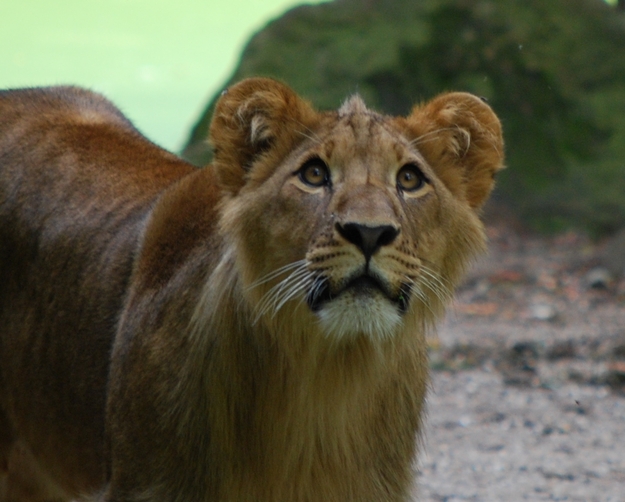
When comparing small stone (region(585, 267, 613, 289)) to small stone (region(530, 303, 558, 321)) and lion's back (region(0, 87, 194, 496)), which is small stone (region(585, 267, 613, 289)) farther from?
lion's back (region(0, 87, 194, 496))

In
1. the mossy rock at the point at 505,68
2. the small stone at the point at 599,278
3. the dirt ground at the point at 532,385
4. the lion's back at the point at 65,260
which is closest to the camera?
the lion's back at the point at 65,260

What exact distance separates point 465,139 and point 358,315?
938 mm

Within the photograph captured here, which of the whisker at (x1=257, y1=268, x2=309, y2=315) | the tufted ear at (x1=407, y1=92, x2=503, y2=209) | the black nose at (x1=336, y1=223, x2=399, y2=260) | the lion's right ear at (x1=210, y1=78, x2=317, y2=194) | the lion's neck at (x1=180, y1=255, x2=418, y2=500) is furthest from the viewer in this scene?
the tufted ear at (x1=407, y1=92, x2=503, y2=209)

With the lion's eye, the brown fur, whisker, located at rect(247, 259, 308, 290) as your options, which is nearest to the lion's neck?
the brown fur

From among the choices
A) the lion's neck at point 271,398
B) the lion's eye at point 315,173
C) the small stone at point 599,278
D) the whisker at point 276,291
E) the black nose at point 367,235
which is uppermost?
the lion's eye at point 315,173

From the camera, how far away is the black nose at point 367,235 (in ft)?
8.50

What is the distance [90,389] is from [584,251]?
7242 mm

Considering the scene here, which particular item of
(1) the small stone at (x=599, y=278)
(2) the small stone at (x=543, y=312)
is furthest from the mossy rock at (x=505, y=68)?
(2) the small stone at (x=543, y=312)

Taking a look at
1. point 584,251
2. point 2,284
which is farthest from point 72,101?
point 584,251

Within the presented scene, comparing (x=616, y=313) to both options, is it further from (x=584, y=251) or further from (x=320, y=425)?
(x=320, y=425)

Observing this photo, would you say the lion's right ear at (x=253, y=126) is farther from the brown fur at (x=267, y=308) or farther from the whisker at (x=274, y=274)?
the whisker at (x=274, y=274)

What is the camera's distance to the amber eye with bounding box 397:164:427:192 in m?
2.96

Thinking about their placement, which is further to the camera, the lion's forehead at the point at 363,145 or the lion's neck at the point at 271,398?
the lion's neck at the point at 271,398

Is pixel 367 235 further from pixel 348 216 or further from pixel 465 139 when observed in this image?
pixel 465 139
